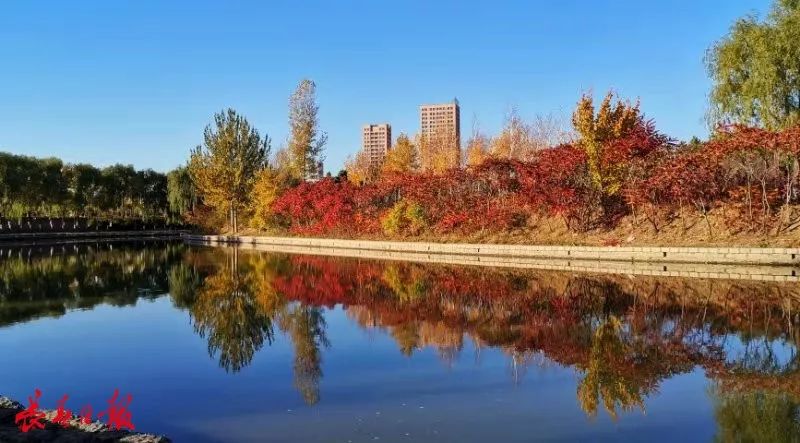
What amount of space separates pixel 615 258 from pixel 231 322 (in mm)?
11295

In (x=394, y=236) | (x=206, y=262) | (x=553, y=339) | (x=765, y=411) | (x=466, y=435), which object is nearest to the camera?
(x=466, y=435)

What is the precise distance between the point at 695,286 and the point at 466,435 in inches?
349

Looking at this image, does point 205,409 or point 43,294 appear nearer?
point 205,409

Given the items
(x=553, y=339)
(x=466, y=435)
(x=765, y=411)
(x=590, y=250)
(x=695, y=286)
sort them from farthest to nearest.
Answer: (x=590, y=250), (x=695, y=286), (x=553, y=339), (x=765, y=411), (x=466, y=435)

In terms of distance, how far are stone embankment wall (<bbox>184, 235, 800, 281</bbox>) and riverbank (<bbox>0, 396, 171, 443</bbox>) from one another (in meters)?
12.1

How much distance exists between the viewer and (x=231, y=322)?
9734 mm

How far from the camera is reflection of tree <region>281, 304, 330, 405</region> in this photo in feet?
20.2

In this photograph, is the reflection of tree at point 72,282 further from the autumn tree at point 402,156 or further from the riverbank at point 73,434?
the autumn tree at point 402,156

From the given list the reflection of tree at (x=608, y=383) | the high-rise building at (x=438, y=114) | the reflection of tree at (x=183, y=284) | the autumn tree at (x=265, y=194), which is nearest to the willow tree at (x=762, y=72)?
the reflection of tree at (x=608, y=383)

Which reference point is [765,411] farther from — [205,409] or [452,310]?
[452,310]

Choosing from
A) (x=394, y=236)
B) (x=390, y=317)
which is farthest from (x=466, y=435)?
(x=394, y=236)

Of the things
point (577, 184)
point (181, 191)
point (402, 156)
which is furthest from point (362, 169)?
point (577, 184)

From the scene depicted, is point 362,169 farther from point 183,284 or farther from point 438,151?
point 183,284

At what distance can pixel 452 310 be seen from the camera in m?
10.3
